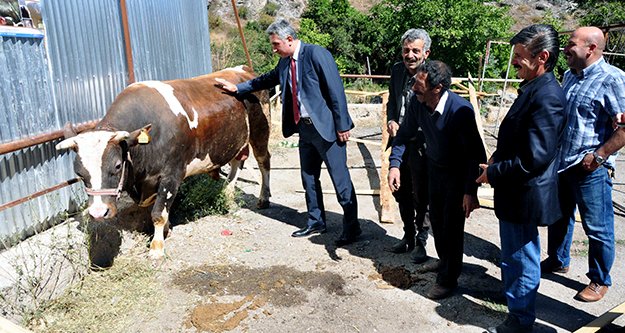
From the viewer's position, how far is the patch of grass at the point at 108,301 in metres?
3.28

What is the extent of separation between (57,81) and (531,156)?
3.94 meters

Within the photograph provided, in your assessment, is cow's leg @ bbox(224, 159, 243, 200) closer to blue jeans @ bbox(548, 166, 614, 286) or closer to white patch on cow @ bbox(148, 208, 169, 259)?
white patch on cow @ bbox(148, 208, 169, 259)

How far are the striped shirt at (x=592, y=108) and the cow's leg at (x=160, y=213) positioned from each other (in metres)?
3.21

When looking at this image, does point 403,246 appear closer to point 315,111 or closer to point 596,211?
point 315,111

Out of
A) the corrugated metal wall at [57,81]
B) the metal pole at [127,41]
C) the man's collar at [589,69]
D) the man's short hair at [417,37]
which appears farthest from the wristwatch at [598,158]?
the metal pole at [127,41]

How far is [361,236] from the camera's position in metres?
4.95

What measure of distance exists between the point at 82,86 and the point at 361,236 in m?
3.08

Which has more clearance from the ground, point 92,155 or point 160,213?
point 92,155

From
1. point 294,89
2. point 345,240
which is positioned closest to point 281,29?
point 294,89

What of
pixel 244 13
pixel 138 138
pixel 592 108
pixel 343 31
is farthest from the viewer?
pixel 244 13

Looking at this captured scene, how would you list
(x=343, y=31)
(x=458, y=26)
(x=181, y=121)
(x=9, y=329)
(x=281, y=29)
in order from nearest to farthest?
(x=9, y=329) → (x=281, y=29) → (x=181, y=121) → (x=458, y=26) → (x=343, y=31)

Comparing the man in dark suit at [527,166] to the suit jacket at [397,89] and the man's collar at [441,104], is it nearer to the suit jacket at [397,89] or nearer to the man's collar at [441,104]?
the man's collar at [441,104]

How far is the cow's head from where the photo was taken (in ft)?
11.6

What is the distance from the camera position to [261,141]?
604 centimetres
